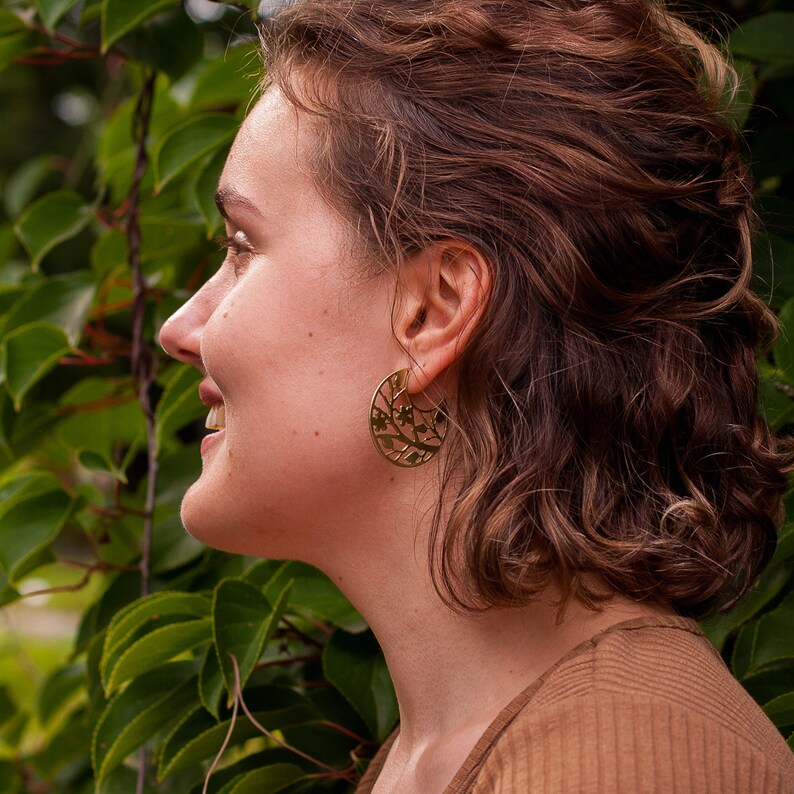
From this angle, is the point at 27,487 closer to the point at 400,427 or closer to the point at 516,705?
the point at 400,427

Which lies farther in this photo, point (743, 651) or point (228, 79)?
point (228, 79)

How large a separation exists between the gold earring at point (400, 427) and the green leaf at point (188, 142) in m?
0.64

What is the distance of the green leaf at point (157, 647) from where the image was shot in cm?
139

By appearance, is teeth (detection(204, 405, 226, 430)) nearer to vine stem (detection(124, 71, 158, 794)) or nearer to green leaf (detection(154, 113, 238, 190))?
vine stem (detection(124, 71, 158, 794))

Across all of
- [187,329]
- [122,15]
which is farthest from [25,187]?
[187,329]

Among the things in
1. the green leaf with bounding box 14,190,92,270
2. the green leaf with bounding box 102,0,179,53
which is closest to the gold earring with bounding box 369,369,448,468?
the green leaf with bounding box 102,0,179,53

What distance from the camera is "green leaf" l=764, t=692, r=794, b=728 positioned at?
1.20 meters

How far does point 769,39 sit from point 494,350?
0.68 m

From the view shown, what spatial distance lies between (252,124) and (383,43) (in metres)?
0.20

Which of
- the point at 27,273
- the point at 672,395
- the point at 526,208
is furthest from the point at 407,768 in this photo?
the point at 27,273

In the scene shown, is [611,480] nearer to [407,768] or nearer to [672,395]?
[672,395]

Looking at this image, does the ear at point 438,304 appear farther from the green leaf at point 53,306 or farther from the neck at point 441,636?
the green leaf at point 53,306

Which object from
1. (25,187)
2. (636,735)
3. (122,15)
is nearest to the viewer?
(636,735)

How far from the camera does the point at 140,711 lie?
152cm
